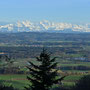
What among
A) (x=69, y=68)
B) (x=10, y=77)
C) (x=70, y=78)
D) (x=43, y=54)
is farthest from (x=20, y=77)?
(x=43, y=54)

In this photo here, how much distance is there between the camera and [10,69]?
50.3 metres

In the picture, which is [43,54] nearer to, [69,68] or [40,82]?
[40,82]

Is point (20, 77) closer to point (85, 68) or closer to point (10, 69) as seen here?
point (10, 69)

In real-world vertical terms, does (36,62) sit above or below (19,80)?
above

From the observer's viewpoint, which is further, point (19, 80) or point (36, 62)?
point (36, 62)

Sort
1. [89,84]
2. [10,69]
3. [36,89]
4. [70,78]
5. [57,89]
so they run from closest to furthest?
[36,89], [89,84], [57,89], [70,78], [10,69]

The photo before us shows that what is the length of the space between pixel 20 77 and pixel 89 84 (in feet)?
66.3

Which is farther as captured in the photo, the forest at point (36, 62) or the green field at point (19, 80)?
the forest at point (36, 62)

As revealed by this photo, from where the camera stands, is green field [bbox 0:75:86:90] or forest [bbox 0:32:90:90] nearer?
green field [bbox 0:75:86:90]

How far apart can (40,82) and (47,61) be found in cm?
107

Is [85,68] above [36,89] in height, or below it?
below

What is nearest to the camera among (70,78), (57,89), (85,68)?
(57,89)

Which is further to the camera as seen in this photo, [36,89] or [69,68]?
[69,68]

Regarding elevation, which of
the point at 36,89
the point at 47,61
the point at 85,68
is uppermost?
the point at 47,61
